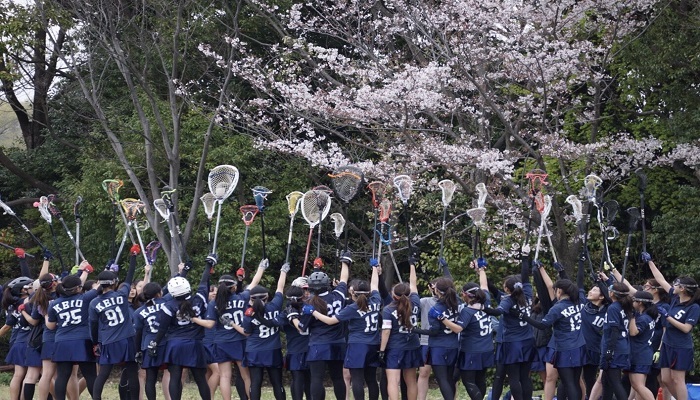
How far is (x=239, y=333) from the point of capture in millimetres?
10766

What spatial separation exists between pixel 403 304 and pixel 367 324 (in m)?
0.50

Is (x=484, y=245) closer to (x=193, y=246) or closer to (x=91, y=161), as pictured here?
(x=193, y=246)

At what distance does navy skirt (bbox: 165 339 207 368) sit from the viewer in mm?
10086

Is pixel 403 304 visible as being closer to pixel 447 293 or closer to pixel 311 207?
pixel 447 293

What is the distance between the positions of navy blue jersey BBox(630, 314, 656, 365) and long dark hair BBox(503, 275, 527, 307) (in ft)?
4.43

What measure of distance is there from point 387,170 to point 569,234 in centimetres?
454

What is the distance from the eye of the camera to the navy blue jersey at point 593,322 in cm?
1027

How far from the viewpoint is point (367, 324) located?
398 inches

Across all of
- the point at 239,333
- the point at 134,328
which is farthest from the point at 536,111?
the point at 134,328

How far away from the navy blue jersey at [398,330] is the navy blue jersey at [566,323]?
4.82 feet

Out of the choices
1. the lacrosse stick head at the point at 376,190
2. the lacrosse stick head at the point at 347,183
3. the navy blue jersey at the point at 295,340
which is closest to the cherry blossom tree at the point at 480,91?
the lacrosse stick head at the point at 376,190

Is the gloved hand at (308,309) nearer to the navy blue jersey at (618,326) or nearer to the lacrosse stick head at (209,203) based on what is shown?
the lacrosse stick head at (209,203)

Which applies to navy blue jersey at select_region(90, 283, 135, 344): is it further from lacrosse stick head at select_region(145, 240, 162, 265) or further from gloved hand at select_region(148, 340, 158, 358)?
lacrosse stick head at select_region(145, 240, 162, 265)

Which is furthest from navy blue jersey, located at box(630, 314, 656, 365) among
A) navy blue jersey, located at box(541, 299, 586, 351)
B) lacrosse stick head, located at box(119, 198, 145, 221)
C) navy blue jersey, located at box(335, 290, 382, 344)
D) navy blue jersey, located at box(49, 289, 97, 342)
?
lacrosse stick head, located at box(119, 198, 145, 221)
